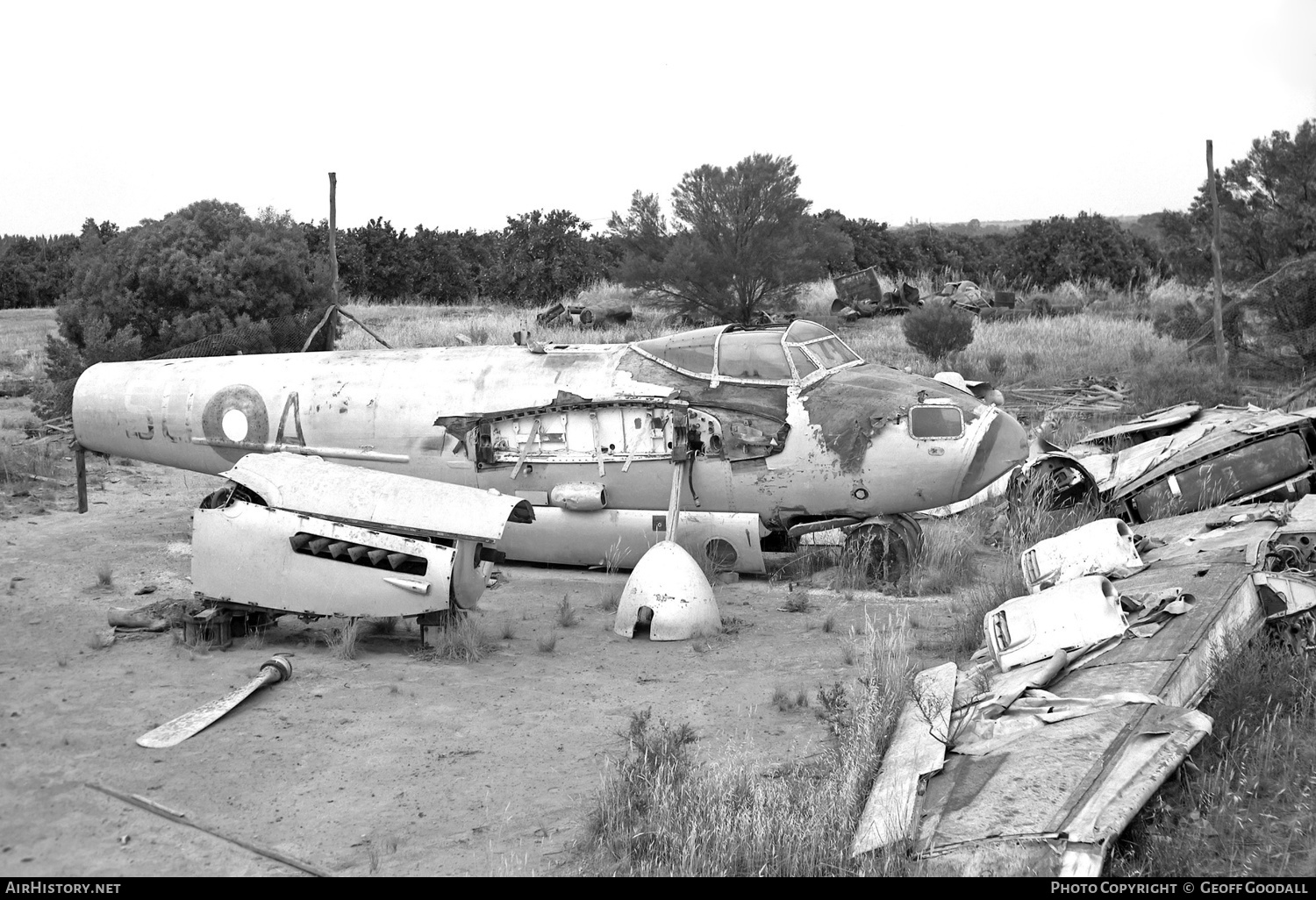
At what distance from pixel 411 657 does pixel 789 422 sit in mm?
4580

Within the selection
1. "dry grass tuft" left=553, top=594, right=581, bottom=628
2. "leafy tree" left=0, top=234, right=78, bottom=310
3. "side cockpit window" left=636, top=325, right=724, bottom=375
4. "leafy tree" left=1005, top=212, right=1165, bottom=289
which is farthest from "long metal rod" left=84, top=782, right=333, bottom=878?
"leafy tree" left=0, top=234, right=78, bottom=310

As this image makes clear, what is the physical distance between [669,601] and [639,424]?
2.70m

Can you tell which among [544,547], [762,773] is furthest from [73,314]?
[762,773]

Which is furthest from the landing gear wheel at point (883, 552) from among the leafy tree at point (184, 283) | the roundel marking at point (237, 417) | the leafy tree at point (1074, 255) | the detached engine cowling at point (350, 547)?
the leafy tree at point (1074, 255)

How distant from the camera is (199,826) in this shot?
5828mm

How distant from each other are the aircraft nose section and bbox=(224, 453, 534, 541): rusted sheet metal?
4484 mm

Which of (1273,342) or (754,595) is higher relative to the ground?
(1273,342)

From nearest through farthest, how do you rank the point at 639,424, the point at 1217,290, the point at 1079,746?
1. the point at 1079,746
2. the point at 639,424
3. the point at 1217,290

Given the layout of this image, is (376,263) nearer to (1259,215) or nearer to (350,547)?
(1259,215)

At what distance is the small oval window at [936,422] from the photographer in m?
10.9

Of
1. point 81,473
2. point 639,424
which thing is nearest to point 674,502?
point 639,424

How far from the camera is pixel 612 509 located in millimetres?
11711

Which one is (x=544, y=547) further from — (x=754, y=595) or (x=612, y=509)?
(x=754, y=595)

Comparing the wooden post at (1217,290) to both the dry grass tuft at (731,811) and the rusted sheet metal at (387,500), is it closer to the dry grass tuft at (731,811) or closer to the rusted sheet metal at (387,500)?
the rusted sheet metal at (387,500)
